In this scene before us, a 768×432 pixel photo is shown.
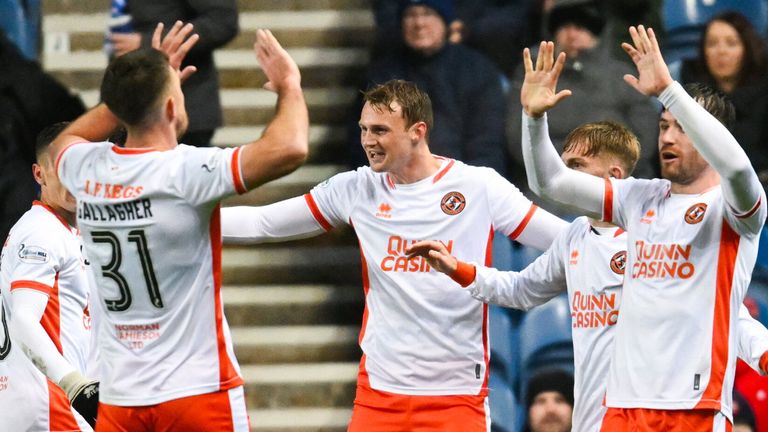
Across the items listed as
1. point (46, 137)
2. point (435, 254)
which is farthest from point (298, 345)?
point (435, 254)

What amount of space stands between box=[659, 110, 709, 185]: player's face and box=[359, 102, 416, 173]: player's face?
123 centimetres

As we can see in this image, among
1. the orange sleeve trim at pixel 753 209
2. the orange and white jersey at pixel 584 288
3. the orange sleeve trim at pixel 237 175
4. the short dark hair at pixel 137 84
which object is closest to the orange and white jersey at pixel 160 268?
the orange sleeve trim at pixel 237 175

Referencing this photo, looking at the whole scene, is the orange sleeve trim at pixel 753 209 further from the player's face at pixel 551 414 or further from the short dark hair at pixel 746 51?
the short dark hair at pixel 746 51

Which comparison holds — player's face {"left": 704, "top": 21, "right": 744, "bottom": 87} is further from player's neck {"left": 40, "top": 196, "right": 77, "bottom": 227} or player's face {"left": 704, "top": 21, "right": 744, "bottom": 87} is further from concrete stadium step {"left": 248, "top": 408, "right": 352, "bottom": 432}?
player's neck {"left": 40, "top": 196, "right": 77, "bottom": 227}

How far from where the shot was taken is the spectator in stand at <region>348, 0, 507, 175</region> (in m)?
8.37

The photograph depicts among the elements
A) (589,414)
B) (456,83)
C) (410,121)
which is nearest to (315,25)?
(456,83)

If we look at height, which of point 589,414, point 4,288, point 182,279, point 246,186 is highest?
point 246,186

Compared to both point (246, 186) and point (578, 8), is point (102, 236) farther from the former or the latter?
point (578, 8)

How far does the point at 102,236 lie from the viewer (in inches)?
174

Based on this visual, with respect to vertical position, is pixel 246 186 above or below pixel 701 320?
above

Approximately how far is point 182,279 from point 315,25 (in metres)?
5.43

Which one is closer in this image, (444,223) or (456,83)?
(444,223)

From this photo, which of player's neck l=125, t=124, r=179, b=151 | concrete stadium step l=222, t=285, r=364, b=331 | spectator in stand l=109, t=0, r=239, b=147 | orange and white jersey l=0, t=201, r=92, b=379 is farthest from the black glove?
concrete stadium step l=222, t=285, r=364, b=331

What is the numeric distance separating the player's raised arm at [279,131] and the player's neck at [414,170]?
1348mm
